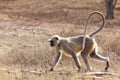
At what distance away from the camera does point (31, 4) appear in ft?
109

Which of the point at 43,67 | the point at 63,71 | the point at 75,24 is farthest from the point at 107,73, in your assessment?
the point at 75,24

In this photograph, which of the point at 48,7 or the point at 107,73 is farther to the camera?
the point at 48,7

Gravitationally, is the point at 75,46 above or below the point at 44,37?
above

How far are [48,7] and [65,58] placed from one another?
64.9ft

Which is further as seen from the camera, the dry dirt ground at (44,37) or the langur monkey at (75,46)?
the langur monkey at (75,46)

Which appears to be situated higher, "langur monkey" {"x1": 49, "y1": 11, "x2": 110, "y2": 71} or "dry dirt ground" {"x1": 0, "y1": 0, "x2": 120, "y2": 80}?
"langur monkey" {"x1": 49, "y1": 11, "x2": 110, "y2": 71}

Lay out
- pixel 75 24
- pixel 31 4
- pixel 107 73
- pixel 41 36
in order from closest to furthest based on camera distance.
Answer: pixel 107 73
pixel 41 36
pixel 75 24
pixel 31 4

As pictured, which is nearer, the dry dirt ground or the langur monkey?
the dry dirt ground

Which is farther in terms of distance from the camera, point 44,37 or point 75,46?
point 44,37

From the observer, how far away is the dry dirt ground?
9.83 metres

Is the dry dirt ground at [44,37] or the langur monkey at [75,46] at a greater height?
the langur monkey at [75,46]

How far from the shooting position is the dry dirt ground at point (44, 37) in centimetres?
983

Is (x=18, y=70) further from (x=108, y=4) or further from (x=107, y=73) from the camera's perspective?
(x=108, y=4)

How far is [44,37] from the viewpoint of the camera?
666 inches
